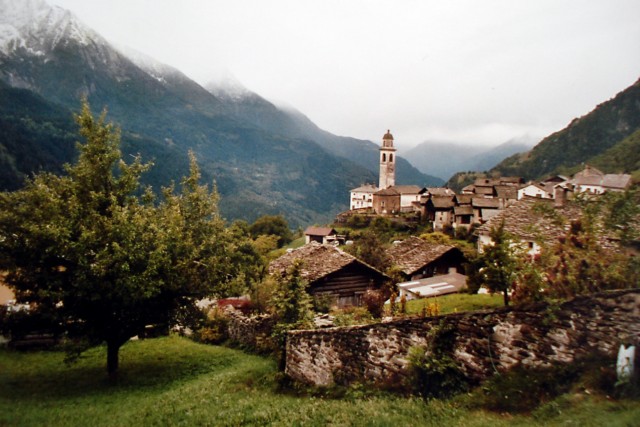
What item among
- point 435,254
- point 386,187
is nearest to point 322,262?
point 435,254

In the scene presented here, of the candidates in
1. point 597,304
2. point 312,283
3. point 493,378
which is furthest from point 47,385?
point 597,304

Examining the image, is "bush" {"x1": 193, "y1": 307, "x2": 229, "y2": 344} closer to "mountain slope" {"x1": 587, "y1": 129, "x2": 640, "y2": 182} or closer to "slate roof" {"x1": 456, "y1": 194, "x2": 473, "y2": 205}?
"slate roof" {"x1": 456, "y1": 194, "x2": 473, "y2": 205}

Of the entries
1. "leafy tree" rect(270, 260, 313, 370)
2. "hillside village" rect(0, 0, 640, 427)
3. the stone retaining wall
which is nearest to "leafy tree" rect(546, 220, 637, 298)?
"hillside village" rect(0, 0, 640, 427)

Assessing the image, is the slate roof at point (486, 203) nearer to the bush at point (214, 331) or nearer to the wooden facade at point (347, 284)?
the wooden facade at point (347, 284)

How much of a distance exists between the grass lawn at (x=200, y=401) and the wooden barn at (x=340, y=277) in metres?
7.41

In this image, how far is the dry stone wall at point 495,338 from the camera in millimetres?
6773

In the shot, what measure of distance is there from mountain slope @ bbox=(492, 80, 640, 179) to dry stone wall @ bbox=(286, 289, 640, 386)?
622 ft

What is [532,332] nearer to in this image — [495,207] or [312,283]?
[312,283]

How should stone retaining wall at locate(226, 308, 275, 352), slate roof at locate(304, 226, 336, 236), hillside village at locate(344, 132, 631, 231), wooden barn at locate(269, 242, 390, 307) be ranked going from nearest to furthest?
1. stone retaining wall at locate(226, 308, 275, 352)
2. wooden barn at locate(269, 242, 390, 307)
3. hillside village at locate(344, 132, 631, 231)
4. slate roof at locate(304, 226, 336, 236)

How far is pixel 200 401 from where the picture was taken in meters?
12.0

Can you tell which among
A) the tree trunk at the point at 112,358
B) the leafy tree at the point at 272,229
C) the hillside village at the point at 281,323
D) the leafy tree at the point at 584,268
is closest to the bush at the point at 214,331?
the hillside village at the point at 281,323

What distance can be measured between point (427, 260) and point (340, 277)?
11578 millimetres

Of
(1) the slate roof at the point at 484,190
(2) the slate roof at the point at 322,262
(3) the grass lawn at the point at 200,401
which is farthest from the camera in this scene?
(1) the slate roof at the point at 484,190

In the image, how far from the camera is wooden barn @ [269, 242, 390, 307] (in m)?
26.1
